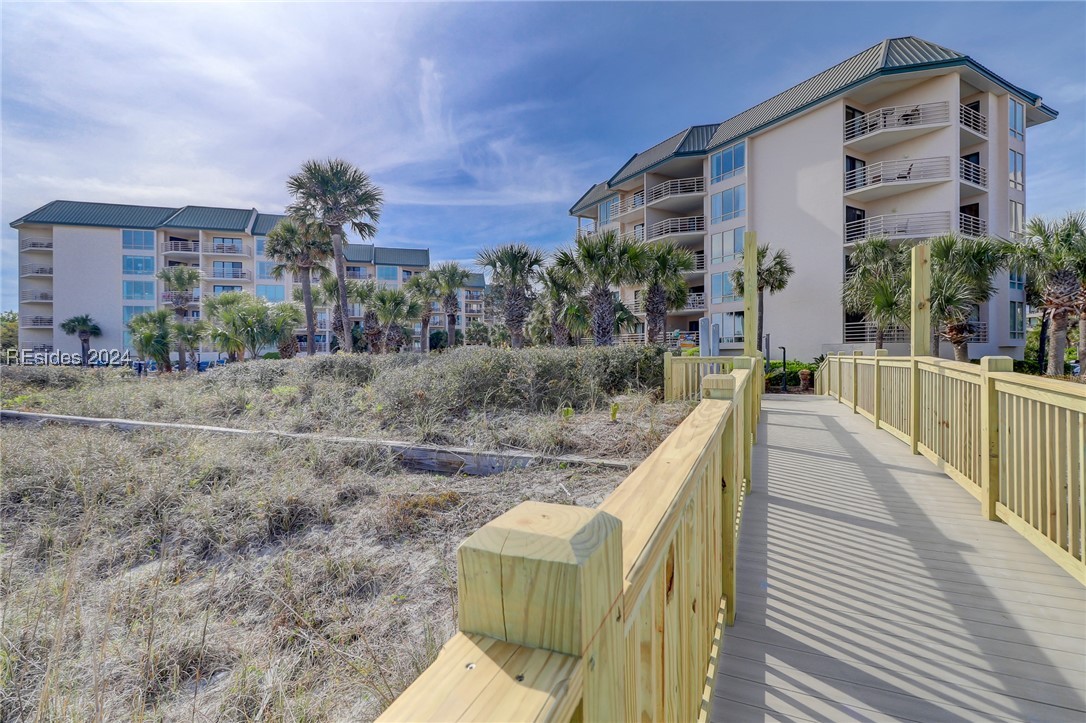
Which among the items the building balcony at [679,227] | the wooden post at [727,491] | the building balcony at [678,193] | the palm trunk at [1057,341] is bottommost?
the wooden post at [727,491]

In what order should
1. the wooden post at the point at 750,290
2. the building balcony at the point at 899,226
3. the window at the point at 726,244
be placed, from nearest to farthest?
the wooden post at the point at 750,290 → the building balcony at the point at 899,226 → the window at the point at 726,244

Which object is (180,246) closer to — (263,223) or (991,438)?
(263,223)

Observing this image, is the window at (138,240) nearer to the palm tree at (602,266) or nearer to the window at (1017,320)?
the palm tree at (602,266)

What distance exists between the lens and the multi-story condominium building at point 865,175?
62.7ft

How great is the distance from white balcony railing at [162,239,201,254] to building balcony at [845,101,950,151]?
4879 cm

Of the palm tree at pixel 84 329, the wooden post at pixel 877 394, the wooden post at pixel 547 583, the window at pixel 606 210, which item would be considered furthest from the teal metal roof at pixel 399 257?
the wooden post at pixel 547 583

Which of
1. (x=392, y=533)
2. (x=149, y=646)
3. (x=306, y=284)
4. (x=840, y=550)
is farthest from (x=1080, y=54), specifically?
(x=306, y=284)

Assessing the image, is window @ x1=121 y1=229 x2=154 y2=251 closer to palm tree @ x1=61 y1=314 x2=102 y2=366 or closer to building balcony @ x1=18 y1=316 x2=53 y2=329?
palm tree @ x1=61 y1=314 x2=102 y2=366

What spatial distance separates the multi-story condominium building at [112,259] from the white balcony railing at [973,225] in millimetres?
48816

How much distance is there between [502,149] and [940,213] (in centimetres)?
1832

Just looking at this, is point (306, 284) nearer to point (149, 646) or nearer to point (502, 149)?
point (502, 149)

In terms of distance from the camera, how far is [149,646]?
2.67 meters

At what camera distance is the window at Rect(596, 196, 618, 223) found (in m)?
32.0

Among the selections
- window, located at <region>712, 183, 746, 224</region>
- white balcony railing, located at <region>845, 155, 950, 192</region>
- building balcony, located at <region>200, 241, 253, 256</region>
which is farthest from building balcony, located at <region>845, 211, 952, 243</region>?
building balcony, located at <region>200, 241, 253, 256</region>
